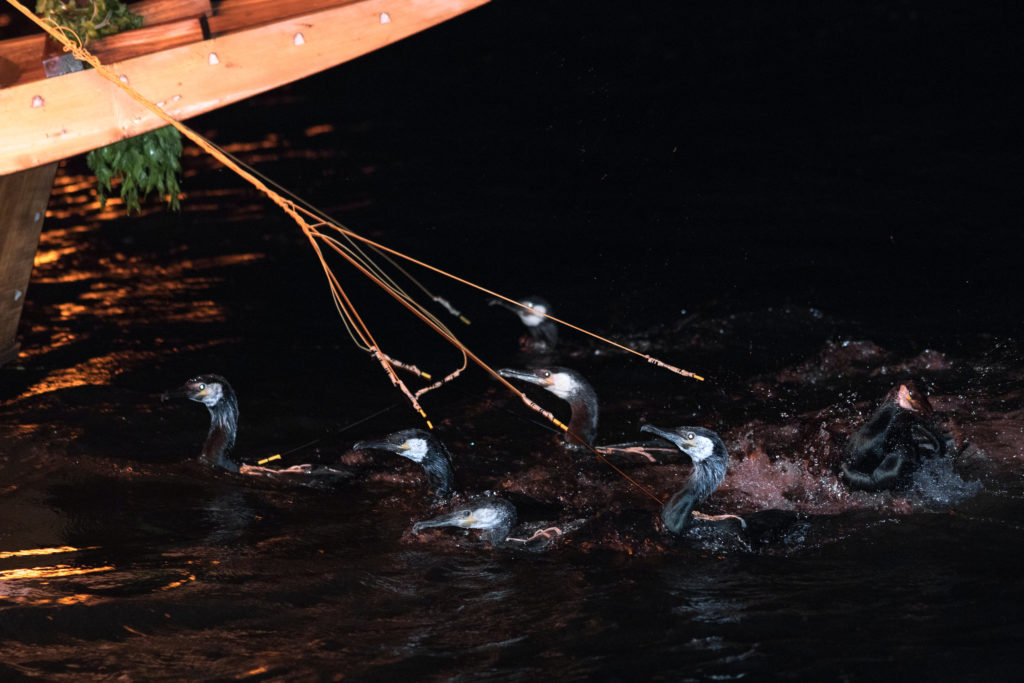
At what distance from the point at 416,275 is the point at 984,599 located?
7.78m

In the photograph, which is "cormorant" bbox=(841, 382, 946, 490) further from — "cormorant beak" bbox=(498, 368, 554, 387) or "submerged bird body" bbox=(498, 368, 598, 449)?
"cormorant beak" bbox=(498, 368, 554, 387)

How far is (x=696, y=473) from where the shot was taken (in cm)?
699

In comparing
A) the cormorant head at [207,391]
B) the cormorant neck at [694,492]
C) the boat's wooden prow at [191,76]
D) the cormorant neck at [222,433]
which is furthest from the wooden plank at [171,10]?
the cormorant neck at [694,492]

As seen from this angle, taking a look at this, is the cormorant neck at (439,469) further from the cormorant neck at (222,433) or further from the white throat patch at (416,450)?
the cormorant neck at (222,433)

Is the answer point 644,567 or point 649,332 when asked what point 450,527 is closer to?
point 644,567

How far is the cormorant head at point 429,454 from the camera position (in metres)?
7.53

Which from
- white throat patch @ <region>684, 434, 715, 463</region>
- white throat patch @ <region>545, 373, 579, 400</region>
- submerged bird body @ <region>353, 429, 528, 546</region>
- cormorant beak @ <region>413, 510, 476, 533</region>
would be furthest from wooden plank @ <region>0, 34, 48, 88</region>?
white throat patch @ <region>684, 434, 715, 463</region>

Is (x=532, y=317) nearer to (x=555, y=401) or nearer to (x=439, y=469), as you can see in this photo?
(x=555, y=401)

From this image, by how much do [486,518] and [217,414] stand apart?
2515 millimetres

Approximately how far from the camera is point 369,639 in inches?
235

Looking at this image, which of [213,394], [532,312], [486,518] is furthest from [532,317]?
[486,518]

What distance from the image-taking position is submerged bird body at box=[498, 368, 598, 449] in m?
8.34

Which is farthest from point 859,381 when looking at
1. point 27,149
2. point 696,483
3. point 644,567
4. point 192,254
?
point 192,254

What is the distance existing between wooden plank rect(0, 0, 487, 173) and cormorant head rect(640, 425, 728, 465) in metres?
3.23
